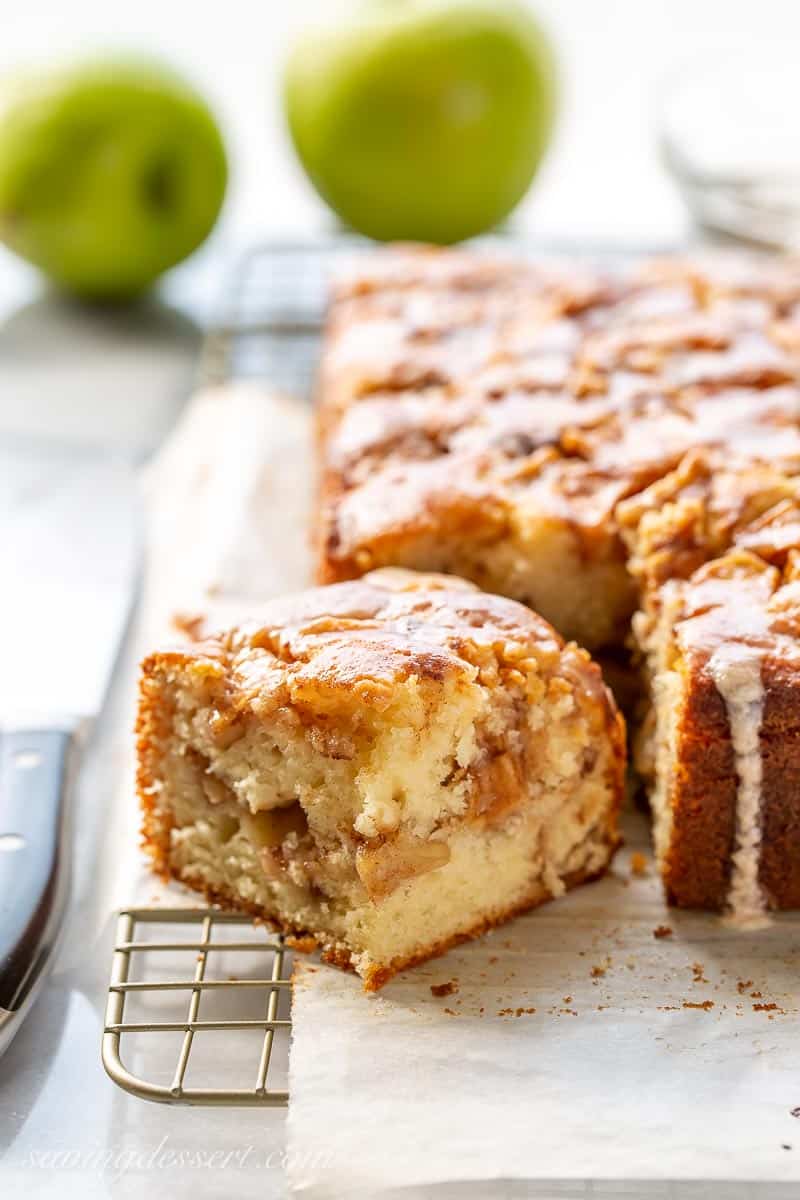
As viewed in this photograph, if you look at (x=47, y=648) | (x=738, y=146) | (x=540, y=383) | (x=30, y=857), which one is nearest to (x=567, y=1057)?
(x=30, y=857)

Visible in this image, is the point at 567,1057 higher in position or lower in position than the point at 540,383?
lower

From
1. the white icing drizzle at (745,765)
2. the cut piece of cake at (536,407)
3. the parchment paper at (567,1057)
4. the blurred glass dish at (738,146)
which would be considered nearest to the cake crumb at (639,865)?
the parchment paper at (567,1057)

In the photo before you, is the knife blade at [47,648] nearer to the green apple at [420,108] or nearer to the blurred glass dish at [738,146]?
the green apple at [420,108]

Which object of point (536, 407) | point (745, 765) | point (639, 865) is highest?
point (536, 407)

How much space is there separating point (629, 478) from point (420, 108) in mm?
1739

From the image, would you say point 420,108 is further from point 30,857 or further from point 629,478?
point 30,857

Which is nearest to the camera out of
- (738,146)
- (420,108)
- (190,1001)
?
(190,1001)

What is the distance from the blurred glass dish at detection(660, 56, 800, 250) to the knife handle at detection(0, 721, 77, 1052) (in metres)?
2.56

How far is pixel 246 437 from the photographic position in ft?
11.0

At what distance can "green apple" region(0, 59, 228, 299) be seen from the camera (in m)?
3.71

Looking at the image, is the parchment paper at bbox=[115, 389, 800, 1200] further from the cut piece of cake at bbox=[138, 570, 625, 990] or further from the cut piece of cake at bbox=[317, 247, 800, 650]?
the cut piece of cake at bbox=[317, 247, 800, 650]

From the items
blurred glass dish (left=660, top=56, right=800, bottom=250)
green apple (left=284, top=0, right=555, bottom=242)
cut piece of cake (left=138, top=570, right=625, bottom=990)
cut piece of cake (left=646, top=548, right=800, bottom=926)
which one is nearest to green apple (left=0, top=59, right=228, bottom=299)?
green apple (left=284, top=0, right=555, bottom=242)

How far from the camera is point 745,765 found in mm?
2123

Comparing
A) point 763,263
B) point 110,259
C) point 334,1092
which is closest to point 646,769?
point 334,1092
